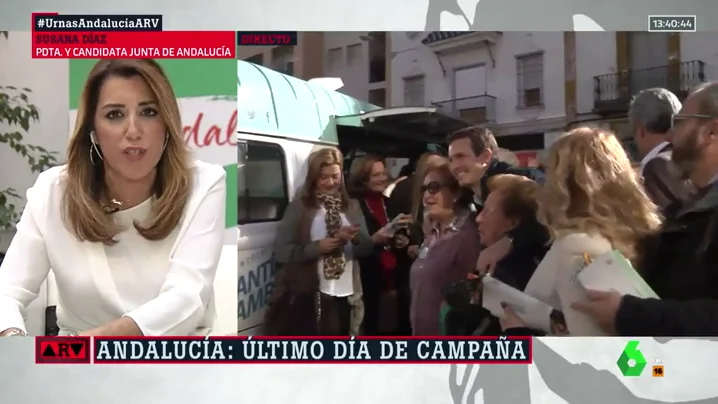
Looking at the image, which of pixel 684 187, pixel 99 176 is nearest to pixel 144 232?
pixel 99 176

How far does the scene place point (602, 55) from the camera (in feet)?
7.30

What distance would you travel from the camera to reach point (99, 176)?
2.18 metres

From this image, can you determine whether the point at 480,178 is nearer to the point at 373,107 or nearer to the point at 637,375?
the point at 373,107

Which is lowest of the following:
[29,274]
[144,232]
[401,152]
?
[29,274]

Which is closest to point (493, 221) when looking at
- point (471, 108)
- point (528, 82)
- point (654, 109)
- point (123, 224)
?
point (471, 108)

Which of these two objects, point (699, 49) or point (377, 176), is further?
point (699, 49)

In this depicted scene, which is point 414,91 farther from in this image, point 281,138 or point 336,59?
point 281,138

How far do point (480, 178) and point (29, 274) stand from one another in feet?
5.82

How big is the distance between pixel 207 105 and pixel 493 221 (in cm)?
118

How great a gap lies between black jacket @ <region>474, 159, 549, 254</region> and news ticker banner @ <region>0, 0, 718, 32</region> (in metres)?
0.55

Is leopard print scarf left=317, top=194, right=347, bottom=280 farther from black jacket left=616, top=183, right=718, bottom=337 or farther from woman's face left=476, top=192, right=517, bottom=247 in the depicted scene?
black jacket left=616, top=183, right=718, bottom=337

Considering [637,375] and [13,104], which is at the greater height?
[13,104]

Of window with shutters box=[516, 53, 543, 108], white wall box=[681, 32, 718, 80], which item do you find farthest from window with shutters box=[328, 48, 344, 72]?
white wall box=[681, 32, 718, 80]

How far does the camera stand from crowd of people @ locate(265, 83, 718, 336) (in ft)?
7.06
